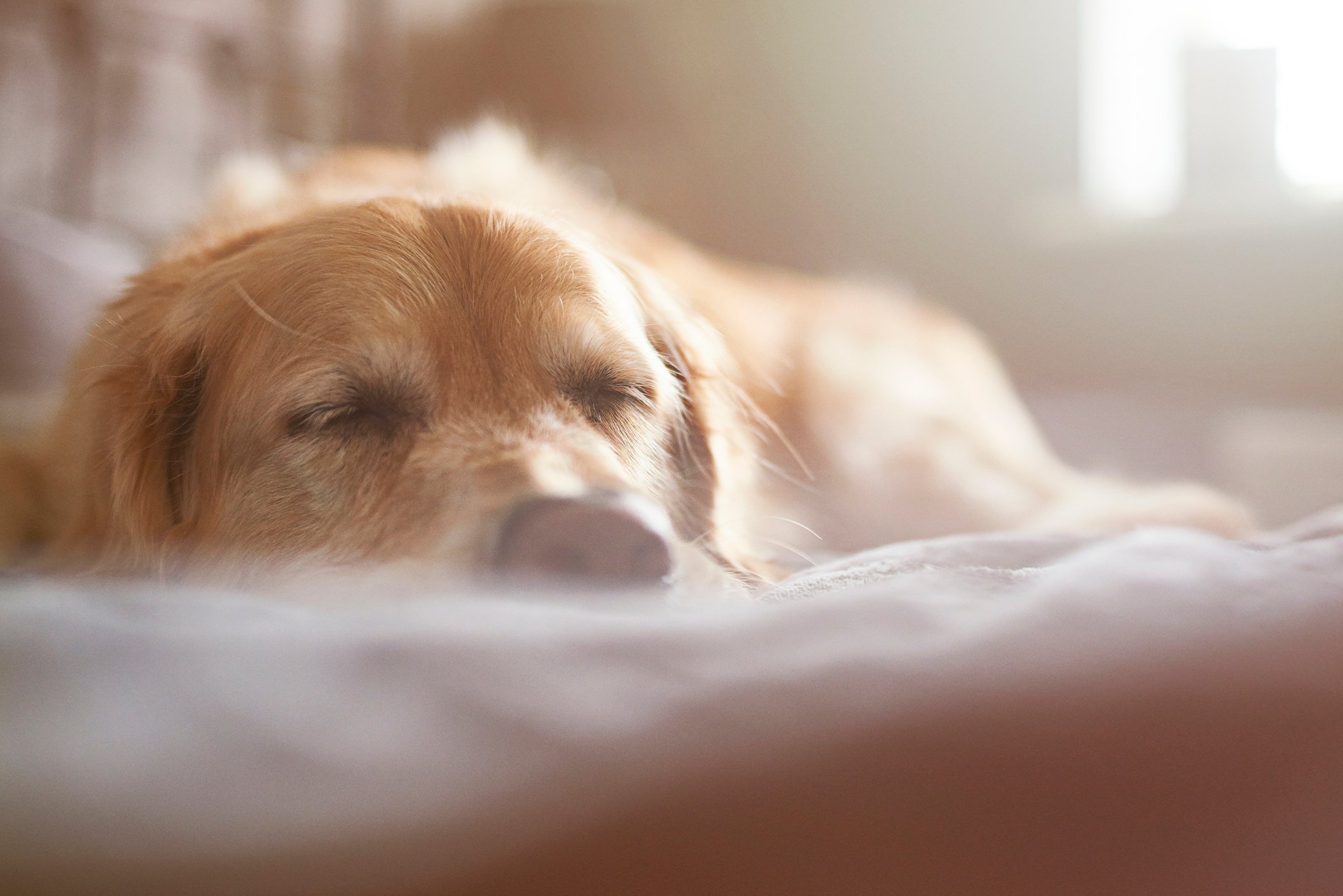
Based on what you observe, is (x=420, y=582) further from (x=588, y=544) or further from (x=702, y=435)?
(x=702, y=435)

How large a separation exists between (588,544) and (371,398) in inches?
16.0

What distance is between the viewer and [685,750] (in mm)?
422

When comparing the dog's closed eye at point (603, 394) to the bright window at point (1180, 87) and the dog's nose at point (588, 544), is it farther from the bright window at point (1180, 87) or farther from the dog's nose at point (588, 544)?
the bright window at point (1180, 87)

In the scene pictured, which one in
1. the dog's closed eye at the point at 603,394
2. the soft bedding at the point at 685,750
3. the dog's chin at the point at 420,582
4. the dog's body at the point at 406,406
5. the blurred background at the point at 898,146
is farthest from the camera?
the blurred background at the point at 898,146

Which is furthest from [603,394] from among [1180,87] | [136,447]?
[1180,87]

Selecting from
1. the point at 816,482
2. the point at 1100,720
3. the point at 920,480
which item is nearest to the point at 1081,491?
the point at 920,480

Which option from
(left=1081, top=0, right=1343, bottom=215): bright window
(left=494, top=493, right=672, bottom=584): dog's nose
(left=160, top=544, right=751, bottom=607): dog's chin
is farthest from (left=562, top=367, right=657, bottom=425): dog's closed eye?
(left=1081, top=0, right=1343, bottom=215): bright window

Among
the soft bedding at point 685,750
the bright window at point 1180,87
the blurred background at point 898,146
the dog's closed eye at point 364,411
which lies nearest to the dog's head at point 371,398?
the dog's closed eye at point 364,411

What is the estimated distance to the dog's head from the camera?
0.98m

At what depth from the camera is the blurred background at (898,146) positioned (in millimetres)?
2098

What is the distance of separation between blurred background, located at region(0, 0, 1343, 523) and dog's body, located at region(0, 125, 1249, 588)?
55cm

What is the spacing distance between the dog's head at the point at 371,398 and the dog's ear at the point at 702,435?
0.01 meters

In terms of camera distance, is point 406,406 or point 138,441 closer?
point 406,406

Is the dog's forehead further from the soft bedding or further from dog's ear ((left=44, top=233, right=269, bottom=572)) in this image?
the soft bedding
